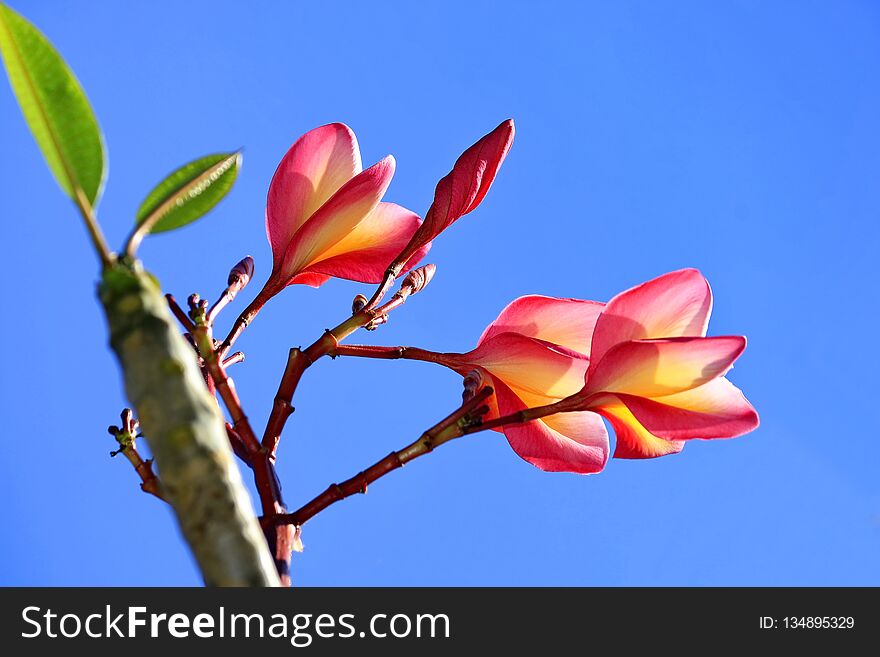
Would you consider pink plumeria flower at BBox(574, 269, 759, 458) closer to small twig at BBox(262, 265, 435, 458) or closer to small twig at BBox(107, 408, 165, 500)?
small twig at BBox(262, 265, 435, 458)

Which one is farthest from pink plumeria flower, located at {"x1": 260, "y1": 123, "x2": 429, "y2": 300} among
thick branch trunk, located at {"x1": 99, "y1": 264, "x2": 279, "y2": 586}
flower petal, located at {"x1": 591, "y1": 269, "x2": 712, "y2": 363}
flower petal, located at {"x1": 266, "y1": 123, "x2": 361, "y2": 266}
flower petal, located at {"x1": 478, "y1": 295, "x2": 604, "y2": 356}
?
thick branch trunk, located at {"x1": 99, "y1": 264, "x2": 279, "y2": 586}

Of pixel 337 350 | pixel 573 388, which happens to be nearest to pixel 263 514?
pixel 337 350

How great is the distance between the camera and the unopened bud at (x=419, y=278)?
80 centimetres

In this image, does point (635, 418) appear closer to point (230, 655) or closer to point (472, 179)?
point (472, 179)

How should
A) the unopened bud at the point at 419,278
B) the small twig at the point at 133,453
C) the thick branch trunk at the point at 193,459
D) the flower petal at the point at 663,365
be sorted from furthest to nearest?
1. the unopened bud at the point at 419,278
2. the small twig at the point at 133,453
3. the flower petal at the point at 663,365
4. the thick branch trunk at the point at 193,459

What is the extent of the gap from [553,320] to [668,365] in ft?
0.62

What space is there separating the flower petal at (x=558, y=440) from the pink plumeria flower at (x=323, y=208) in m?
0.19

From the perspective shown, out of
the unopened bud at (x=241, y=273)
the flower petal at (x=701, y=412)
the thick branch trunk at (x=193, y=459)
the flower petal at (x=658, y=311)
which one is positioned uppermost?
the unopened bud at (x=241, y=273)

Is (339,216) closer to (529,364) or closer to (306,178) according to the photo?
(306,178)

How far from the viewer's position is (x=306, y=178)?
78 cm

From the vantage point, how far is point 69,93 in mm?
446

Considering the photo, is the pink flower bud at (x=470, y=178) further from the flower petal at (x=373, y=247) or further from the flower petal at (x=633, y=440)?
the flower petal at (x=633, y=440)

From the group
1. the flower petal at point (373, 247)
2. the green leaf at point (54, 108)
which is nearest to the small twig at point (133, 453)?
the flower petal at point (373, 247)

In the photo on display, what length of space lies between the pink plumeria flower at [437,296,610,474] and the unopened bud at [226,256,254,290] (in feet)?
0.61
